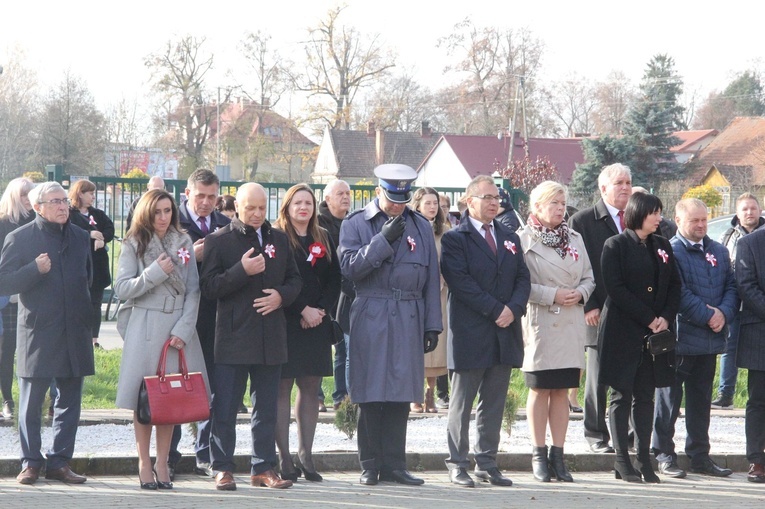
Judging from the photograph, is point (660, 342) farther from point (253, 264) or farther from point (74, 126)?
point (74, 126)

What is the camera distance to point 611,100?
219 feet

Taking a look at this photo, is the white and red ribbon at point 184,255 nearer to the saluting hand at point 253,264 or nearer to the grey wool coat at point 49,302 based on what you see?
the saluting hand at point 253,264

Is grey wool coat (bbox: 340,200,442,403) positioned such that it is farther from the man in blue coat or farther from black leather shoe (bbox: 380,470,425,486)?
the man in blue coat

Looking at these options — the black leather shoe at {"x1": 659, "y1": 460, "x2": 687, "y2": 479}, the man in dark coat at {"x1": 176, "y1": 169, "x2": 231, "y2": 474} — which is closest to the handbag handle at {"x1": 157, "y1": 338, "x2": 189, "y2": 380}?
the man in dark coat at {"x1": 176, "y1": 169, "x2": 231, "y2": 474}

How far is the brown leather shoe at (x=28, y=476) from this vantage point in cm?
689

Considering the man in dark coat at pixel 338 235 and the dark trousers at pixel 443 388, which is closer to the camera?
the man in dark coat at pixel 338 235

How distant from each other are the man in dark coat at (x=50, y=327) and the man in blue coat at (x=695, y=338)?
4351mm

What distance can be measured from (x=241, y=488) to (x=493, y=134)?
60730mm

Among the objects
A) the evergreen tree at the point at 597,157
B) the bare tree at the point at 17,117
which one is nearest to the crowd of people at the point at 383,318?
the evergreen tree at the point at 597,157

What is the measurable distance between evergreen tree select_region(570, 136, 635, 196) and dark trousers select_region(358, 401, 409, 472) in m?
39.6

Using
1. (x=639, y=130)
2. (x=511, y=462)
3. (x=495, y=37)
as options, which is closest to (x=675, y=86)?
(x=495, y=37)

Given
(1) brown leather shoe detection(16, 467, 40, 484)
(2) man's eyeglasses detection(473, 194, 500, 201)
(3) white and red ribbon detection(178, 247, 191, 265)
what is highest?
(2) man's eyeglasses detection(473, 194, 500, 201)

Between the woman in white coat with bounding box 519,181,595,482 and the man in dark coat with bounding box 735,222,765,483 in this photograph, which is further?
the man in dark coat with bounding box 735,222,765,483

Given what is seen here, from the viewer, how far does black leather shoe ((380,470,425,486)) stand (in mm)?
7246
